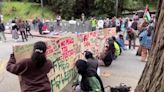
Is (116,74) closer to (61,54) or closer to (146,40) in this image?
(146,40)

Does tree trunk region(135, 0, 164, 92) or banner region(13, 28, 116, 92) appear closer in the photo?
tree trunk region(135, 0, 164, 92)

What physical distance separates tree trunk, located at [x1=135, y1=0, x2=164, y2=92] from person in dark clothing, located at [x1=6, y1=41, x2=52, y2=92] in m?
2.23

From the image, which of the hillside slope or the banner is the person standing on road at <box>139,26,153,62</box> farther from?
the hillside slope

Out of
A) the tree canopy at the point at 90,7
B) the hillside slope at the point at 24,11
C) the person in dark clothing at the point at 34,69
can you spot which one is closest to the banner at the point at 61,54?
the person in dark clothing at the point at 34,69

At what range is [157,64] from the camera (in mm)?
2260

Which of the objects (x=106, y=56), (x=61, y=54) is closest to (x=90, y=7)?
(x=106, y=56)

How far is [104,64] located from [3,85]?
391 cm

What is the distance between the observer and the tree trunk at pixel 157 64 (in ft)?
7.20

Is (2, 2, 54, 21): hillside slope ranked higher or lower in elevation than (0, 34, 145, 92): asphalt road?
higher

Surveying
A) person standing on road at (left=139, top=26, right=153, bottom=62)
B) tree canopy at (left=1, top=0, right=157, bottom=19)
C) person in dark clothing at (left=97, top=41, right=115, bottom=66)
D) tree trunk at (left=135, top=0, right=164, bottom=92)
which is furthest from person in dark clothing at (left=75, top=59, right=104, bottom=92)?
tree canopy at (left=1, top=0, right=157, bottom=19)

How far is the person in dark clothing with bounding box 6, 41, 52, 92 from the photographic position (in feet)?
14.7

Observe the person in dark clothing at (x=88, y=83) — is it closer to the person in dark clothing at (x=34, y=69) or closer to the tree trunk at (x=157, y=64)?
the person in dark clothing at (x=34, y=69)

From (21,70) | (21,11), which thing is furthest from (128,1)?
(21,70)

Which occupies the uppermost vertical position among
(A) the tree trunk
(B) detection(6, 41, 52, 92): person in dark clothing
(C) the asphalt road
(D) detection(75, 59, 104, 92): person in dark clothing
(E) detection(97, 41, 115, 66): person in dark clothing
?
(A) the tree trunk
